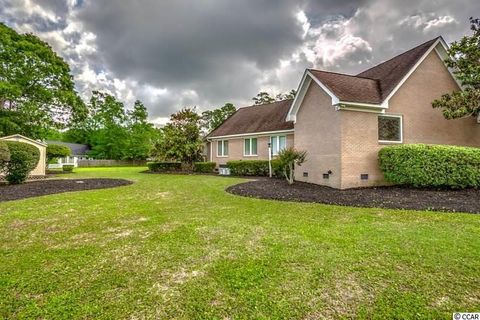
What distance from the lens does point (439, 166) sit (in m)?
9.72

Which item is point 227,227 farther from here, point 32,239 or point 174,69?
point 174,69

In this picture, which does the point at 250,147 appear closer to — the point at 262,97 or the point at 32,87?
the point at 32,87

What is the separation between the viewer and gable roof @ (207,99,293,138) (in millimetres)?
19188

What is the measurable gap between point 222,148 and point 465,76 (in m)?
17.0

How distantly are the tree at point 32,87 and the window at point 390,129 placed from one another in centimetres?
2473

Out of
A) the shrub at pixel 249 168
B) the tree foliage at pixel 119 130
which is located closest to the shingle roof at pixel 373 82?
the shrub at pixel 249 168

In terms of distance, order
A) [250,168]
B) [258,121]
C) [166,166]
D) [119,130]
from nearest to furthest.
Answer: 1. [250,168]
2. [258,121]
3. [166,166]
4. [119,130]

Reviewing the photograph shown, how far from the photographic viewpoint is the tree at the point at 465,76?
11.5 m

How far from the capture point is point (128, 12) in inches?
488

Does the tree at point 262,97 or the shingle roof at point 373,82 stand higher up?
the tree at point 262,97

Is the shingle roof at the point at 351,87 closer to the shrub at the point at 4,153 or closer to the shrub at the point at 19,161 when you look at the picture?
the shrub at the point at 4,153

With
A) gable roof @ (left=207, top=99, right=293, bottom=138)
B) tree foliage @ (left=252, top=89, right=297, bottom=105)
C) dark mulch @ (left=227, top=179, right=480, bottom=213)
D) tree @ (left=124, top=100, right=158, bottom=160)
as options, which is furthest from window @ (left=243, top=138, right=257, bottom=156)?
tree @ (left=124, top=100, right=158, bottom=160)

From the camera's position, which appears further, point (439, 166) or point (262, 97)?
point (262, 97)

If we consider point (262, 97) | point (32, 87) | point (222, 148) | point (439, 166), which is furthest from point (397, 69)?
point (262, 97)
